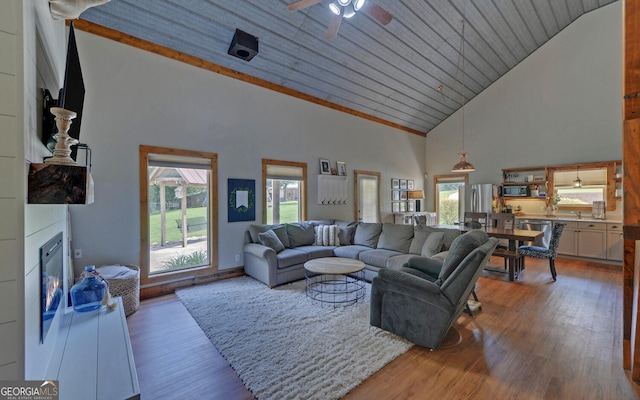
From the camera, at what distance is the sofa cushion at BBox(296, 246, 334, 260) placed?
4.76 meters

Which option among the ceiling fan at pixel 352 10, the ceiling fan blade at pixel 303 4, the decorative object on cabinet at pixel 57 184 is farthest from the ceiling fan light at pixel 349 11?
the decorative object on cabinet at pixel 57 184

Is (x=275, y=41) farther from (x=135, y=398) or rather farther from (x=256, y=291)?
(x=135, y=398)

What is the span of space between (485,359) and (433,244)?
1.93m

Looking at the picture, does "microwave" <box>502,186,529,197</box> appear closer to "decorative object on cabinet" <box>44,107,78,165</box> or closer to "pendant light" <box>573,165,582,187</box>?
"pendant light" <box>573,165,582,187</box>

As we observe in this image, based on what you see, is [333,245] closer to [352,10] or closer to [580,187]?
[352,10]

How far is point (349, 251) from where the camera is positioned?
483 cm

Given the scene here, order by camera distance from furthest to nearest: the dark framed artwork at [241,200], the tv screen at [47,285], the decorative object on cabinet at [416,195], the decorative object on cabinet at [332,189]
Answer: the decorative object on cabinet at [416,195], the decorative object on cabinet at [332,189], the dark framed artwork at [241,200], the tv screen at [47,285]

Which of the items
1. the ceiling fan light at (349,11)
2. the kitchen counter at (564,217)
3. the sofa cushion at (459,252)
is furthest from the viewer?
the kitchen counter at (564,217)

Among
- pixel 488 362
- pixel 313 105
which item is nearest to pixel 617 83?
pixel 313 105

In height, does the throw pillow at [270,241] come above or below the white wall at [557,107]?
below

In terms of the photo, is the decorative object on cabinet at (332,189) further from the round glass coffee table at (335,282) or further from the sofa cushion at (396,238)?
the round glass coffee table at (335,282)

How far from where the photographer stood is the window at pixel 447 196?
28.9ft

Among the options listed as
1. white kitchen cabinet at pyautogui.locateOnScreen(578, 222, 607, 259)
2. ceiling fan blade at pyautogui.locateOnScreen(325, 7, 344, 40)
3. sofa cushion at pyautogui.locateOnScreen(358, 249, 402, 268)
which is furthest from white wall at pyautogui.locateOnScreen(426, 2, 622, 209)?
ceiling fan blade at pyautogui.locateOnScreen(325, 7, 344, 40)

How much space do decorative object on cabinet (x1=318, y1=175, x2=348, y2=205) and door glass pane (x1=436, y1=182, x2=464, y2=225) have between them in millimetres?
4113
